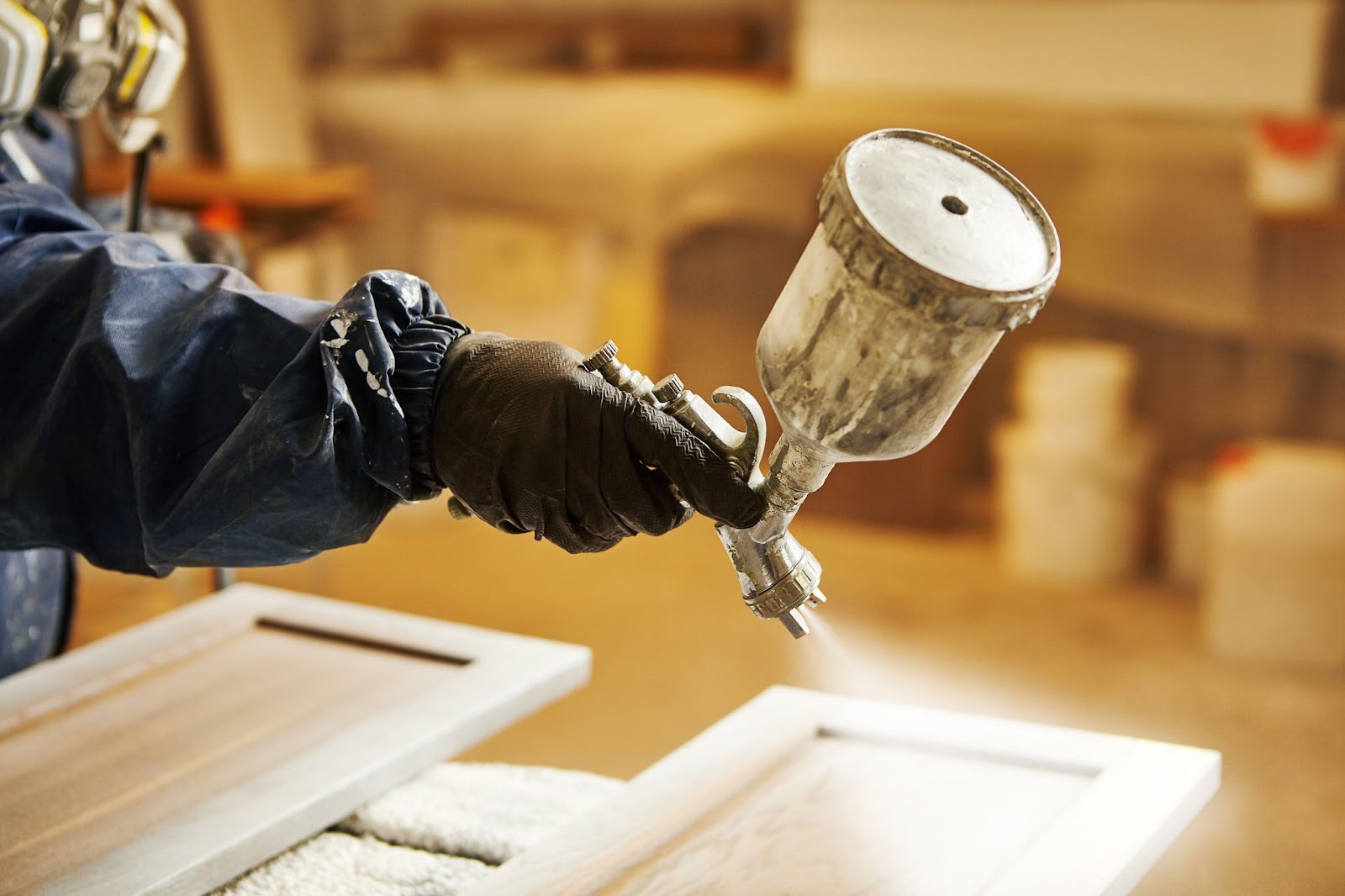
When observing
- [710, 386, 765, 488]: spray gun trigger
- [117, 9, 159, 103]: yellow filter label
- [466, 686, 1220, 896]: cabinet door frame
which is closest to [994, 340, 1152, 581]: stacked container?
[466, 686, 1220, 896]: cabinet door frame

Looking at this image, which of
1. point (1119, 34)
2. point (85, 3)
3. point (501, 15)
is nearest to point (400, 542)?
point (501, 15)

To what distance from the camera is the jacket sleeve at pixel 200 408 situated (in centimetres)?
105

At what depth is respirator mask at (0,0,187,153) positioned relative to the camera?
1.33 m

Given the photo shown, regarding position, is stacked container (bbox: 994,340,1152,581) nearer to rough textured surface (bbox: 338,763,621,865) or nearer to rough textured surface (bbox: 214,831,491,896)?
rough textured surface (bbox: 338,763,621,865)

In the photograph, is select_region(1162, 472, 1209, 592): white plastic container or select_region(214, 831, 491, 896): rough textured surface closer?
select_region(214, 831, 491, 896): rough textured surface

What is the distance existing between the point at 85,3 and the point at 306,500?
85 cm

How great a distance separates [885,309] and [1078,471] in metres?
3.70

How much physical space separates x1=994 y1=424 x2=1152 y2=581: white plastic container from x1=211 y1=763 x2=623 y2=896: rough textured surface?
314cm

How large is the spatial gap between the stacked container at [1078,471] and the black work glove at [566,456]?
356 cm

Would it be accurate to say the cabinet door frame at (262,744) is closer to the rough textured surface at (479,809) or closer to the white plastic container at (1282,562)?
the rough textured surface at (479,809)

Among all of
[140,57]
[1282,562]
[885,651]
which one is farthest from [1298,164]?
[140,57]

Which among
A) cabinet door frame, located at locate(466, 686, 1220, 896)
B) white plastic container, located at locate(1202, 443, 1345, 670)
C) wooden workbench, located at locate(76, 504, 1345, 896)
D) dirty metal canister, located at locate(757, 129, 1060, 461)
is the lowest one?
wooden workbench, located at locate(76, 504, 1345, 896)

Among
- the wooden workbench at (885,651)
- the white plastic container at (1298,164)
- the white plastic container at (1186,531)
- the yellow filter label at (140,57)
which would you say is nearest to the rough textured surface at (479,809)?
the yellow filter label at (140,57)

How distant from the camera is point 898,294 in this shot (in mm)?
940
